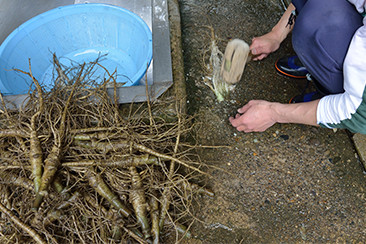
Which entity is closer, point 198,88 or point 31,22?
point 198,88

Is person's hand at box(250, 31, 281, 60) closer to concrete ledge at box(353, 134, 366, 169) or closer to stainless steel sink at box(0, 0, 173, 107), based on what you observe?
stainless steel sink at box(0, 0, 173, 107)

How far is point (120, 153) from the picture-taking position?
4.09 feet

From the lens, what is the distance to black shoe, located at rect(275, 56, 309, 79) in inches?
62.4

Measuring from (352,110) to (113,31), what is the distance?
1802mm

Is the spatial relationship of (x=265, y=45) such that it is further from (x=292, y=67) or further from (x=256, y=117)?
(x=256, y=117)

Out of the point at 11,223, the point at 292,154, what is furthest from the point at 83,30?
the point at 292,154

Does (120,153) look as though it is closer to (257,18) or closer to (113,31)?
(113,31)

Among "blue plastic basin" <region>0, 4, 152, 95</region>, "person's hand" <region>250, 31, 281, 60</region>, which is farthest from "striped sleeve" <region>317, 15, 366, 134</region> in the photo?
"blue plastic basin" <region>0, 4, 152, 95</region>

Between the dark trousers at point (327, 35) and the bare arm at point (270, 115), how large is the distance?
0.16m

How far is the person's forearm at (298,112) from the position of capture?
112cm

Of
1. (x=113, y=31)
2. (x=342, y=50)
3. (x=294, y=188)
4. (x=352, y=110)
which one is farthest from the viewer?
(x=113, y=31)

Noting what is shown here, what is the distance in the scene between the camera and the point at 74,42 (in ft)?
7.19

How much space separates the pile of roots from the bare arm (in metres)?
0.33

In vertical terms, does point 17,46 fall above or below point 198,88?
above
